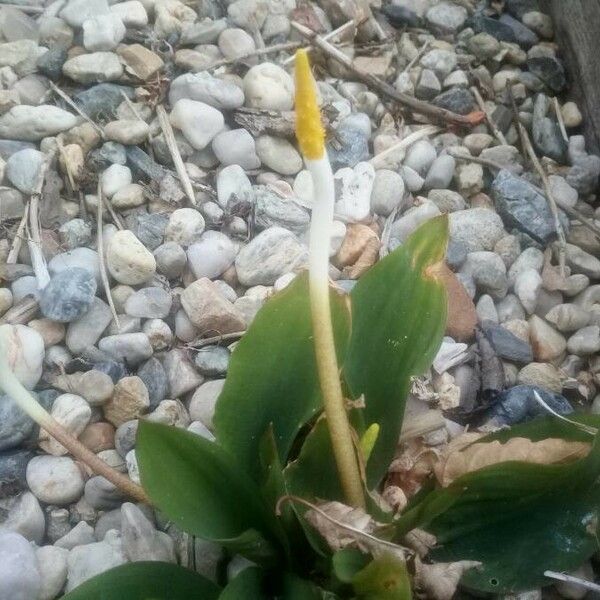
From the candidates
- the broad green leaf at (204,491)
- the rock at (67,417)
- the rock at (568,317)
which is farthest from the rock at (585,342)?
the rock at (67,417)

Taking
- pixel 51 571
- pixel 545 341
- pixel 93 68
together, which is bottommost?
pixel 51 571

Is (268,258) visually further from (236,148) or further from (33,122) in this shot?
(33,122)

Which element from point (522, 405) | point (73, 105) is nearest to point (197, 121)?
point (73, 105)

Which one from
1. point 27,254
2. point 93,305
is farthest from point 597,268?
point 27,254

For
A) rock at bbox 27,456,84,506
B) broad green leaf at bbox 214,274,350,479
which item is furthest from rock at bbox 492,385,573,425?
rock at bbox 27,456,84,506

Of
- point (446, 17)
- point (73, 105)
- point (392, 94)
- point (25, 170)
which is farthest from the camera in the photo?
point (446, 17)

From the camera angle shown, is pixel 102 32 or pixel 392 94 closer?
pixel 102 32

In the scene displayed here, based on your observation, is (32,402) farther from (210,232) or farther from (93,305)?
(210,232)
